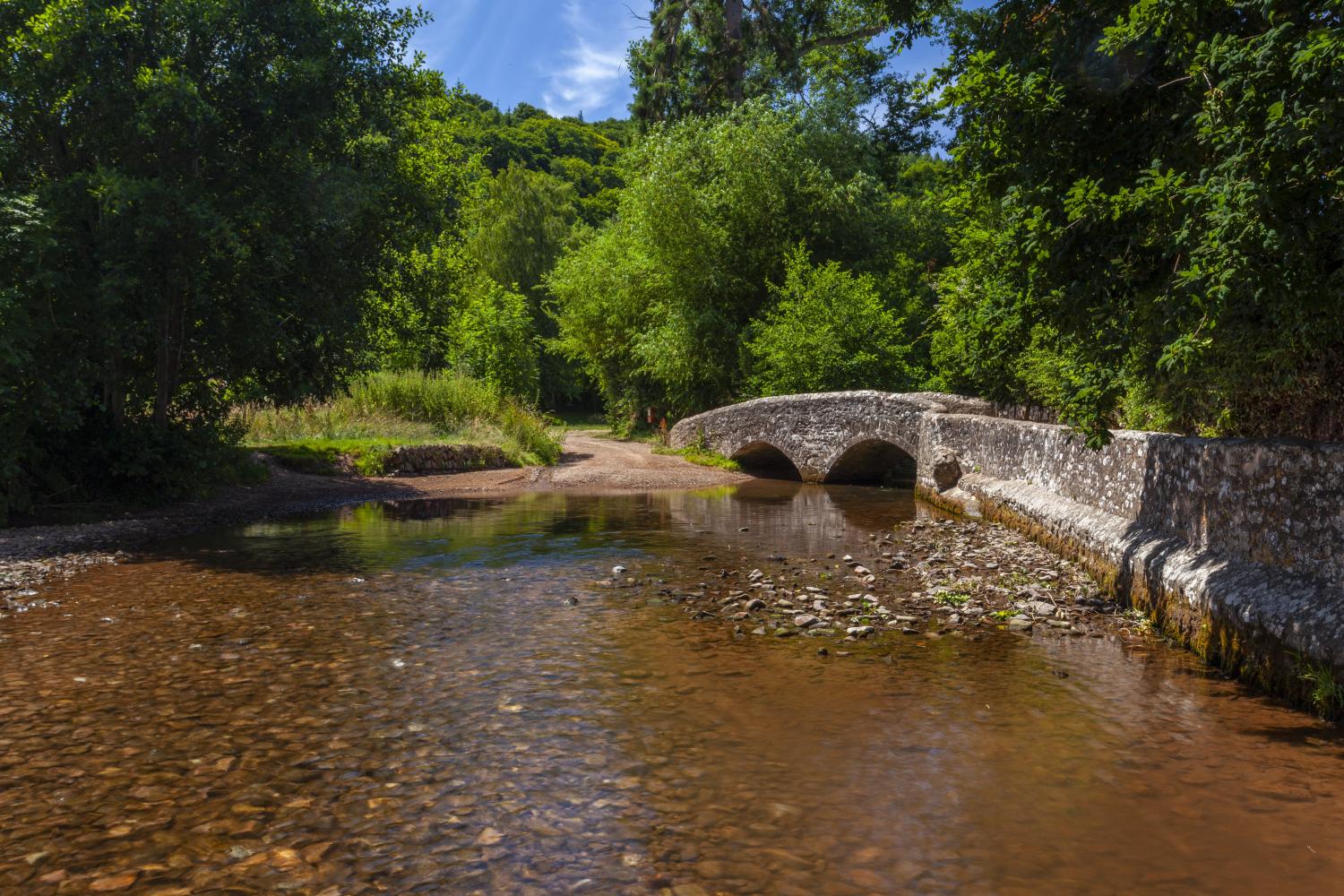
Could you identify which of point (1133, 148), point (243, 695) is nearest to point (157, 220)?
point (243, 695)

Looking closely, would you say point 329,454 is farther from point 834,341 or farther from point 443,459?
point 834,341

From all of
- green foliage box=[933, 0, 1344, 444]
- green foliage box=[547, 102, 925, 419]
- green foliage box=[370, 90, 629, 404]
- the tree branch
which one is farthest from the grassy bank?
the tree branch

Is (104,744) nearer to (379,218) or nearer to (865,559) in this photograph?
(865,559)

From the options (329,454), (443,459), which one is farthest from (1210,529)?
(443,459)

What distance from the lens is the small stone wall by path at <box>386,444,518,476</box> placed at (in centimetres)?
2290

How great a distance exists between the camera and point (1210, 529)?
775 cm

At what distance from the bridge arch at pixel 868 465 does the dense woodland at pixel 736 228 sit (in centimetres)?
299

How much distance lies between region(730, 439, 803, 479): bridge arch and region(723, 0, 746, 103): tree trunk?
601 inches

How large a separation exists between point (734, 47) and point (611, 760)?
34.7m

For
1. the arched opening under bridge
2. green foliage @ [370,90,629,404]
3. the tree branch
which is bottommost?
the arched opening under bridge

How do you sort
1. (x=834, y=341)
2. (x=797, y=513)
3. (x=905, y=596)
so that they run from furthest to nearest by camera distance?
(x=834, y=341)
(x=797, y=513)
(x=905, y=596)

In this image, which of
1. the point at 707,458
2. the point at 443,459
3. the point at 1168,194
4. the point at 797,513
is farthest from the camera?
the point at 707,458

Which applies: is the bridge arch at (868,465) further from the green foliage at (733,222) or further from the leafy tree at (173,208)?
the leafy tree at (173,208)

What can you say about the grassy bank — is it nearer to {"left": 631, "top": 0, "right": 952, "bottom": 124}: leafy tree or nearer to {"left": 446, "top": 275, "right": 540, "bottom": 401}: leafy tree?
{"left": 446, "top": 275, "right": 540, "bottom": 401}: leafy tree
